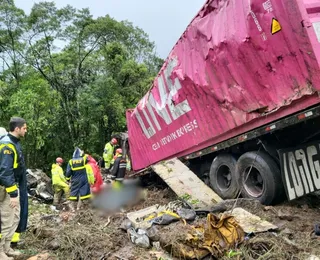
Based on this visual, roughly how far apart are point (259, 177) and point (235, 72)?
1688 millimetres

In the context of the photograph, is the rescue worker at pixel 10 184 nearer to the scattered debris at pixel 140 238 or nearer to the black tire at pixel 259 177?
the scattered debris at pixel 140 238

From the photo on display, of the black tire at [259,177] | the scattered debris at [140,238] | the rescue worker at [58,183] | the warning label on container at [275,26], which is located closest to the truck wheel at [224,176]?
the black tire at [259,177]

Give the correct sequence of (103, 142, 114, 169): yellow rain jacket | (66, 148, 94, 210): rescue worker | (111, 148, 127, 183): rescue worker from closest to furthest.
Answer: (66, 148, 94, 210): rescue worker → (111, 148, 127, 183): rescue worker → (103, 142, 114, 169): yellow rain jacket

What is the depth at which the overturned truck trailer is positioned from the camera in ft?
13.3

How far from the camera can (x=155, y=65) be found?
936 inches

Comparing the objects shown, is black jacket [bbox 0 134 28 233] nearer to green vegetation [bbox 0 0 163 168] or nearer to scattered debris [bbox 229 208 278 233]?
scattered debris [bbox 229 208 278 233]

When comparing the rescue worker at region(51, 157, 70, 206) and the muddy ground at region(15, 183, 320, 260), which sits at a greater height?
the rescue worker at region(51, 157, 70, 206)

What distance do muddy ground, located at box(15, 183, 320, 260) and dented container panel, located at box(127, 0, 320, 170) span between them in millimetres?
1320

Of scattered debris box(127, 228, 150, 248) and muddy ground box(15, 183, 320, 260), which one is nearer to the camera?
muddy ground box(15, 183, 320, 260)

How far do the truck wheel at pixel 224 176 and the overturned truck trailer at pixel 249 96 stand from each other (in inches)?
0.7

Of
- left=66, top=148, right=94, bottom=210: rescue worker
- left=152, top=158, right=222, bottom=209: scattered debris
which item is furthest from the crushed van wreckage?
left=152, top=158, right=222, bottom=209: scattered debris

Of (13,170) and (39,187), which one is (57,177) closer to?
(39,187)

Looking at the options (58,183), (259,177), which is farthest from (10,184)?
(58,183)

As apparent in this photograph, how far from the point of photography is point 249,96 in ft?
15.9
